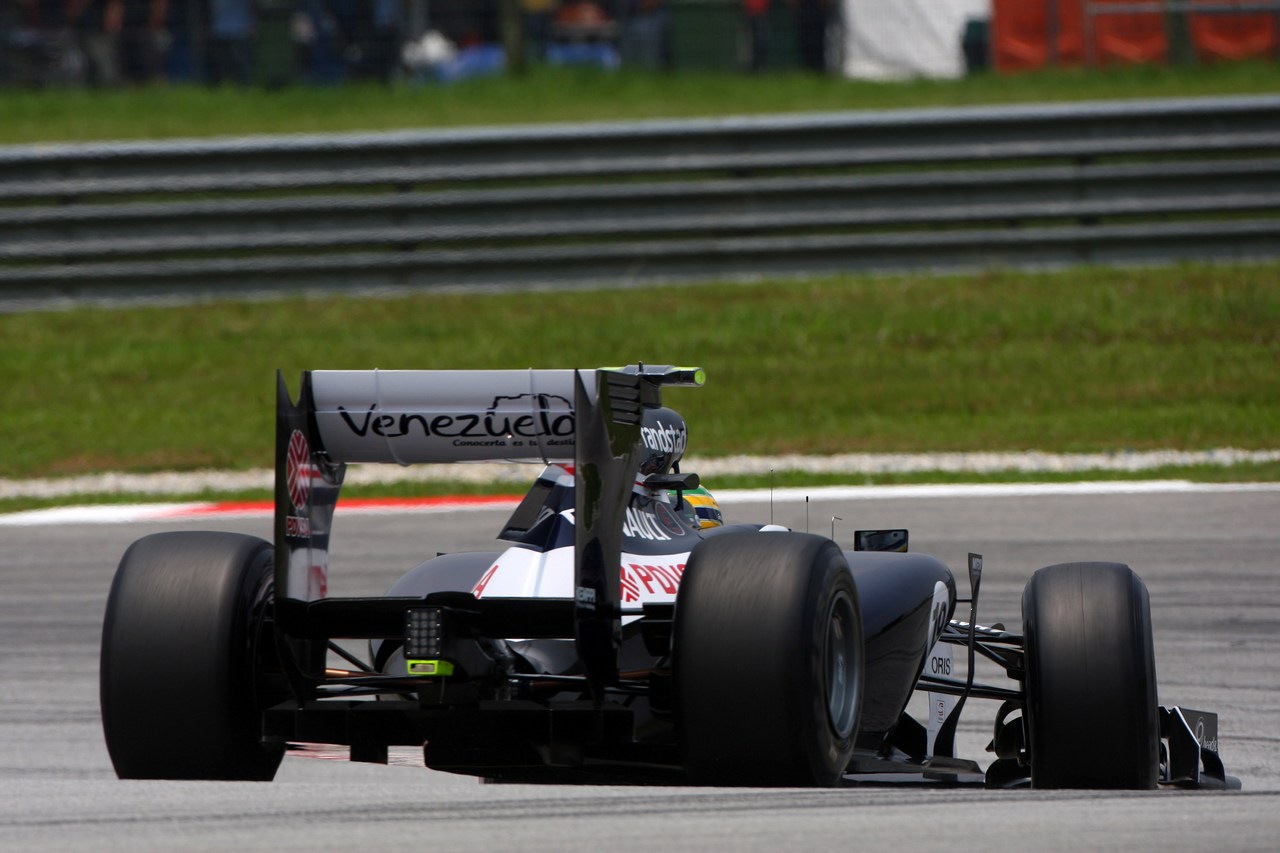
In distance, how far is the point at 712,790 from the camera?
371 cm

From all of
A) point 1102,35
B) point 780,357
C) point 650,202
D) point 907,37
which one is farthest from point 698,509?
point 1102,35

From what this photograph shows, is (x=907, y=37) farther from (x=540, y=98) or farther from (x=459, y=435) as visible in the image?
(x=459, y=435)

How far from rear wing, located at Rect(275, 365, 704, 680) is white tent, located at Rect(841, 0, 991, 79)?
11.9 metres

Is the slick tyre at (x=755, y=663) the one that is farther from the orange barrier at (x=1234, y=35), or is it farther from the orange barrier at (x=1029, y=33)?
the orange barrier at (x=1234, y=35)

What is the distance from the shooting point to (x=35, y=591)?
25.8 feet

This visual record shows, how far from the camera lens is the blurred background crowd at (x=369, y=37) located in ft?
51.1

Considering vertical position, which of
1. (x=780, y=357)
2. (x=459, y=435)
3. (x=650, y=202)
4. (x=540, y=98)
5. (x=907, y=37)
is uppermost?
(x=907, y=37)

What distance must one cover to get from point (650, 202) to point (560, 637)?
953cm

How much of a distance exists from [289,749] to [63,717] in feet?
7.37

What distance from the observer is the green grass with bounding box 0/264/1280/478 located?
11.0 meters

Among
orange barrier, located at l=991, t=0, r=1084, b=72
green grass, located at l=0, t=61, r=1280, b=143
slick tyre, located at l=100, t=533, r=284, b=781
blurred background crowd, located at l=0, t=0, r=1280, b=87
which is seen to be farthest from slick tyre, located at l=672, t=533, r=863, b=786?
orange barrier, located at l=991, t=0, r=1084, b=72

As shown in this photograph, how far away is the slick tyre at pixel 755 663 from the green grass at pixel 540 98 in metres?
12.1

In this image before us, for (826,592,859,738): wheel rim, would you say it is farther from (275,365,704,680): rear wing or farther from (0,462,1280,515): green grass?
(0,462,1280,515): green grass

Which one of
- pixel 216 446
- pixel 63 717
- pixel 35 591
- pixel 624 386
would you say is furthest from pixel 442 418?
pixel 216 446
